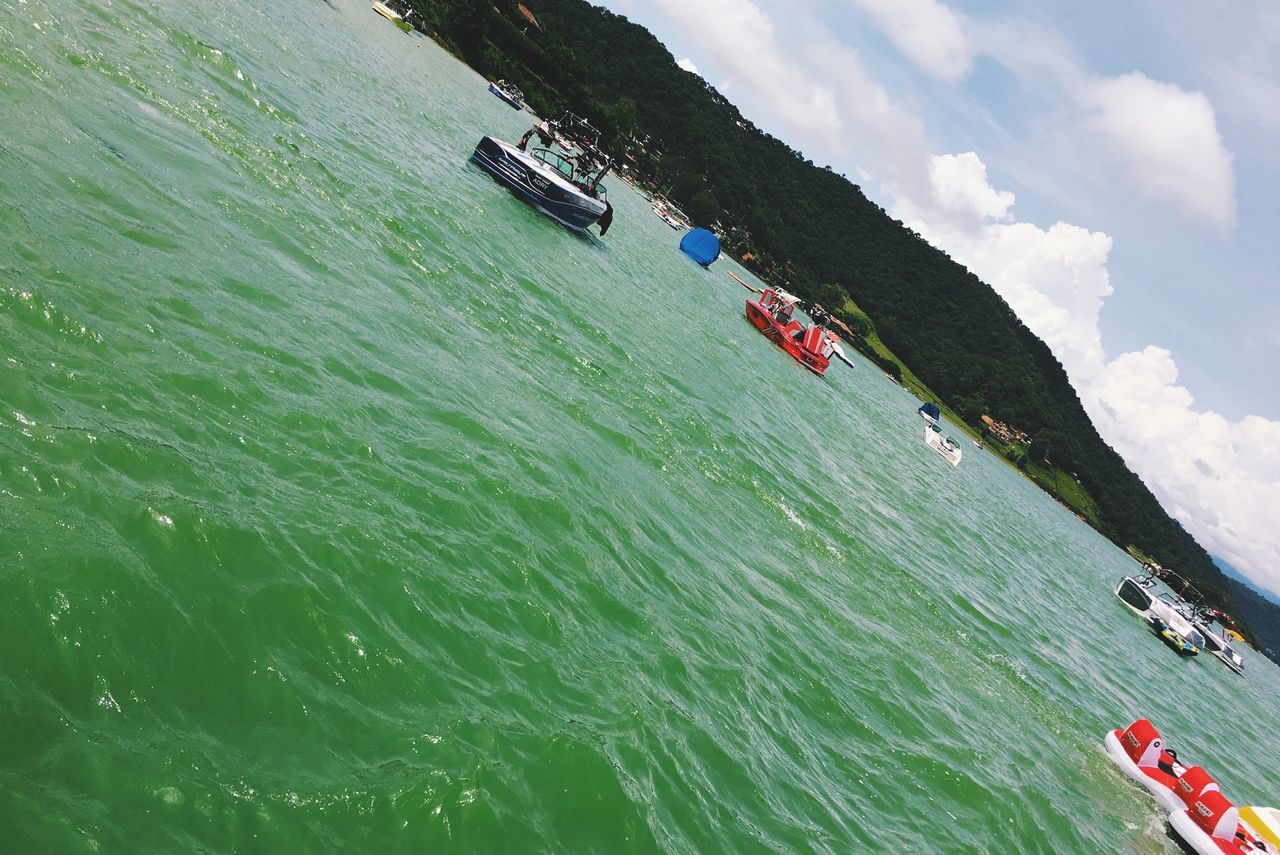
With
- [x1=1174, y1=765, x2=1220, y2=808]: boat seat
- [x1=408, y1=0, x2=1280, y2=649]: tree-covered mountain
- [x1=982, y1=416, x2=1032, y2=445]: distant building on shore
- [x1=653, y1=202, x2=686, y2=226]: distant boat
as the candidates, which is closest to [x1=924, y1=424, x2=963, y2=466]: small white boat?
[x1=1174, y1=765, x2=1220, y2=808]: boat seat

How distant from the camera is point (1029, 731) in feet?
54.4

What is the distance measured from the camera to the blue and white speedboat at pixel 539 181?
1358 inches

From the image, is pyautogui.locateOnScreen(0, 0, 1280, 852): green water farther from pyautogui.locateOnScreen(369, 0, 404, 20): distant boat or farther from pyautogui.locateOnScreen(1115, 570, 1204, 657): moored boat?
pyautogui.locateOnScreen(369, 0, 404, 20): distant boat

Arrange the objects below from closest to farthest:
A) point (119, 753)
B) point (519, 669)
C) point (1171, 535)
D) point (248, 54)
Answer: point (119, 753) < point (519, 669) < point (248, 54) < point (1171, 535)

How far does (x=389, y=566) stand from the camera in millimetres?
7781

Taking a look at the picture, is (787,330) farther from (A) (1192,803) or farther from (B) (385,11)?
(B) (385,11)

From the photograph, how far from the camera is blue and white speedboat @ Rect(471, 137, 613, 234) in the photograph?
113ft

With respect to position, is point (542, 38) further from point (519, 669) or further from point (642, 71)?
point (519, 669)

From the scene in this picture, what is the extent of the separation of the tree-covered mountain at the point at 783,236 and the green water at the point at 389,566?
94.2 metres

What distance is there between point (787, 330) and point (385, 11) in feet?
218

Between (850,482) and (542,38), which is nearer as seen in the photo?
(850,482)

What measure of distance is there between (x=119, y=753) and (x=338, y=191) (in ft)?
58.2

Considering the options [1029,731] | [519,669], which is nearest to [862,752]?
[519,669]

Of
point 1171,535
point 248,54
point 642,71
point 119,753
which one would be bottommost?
point 119,753
